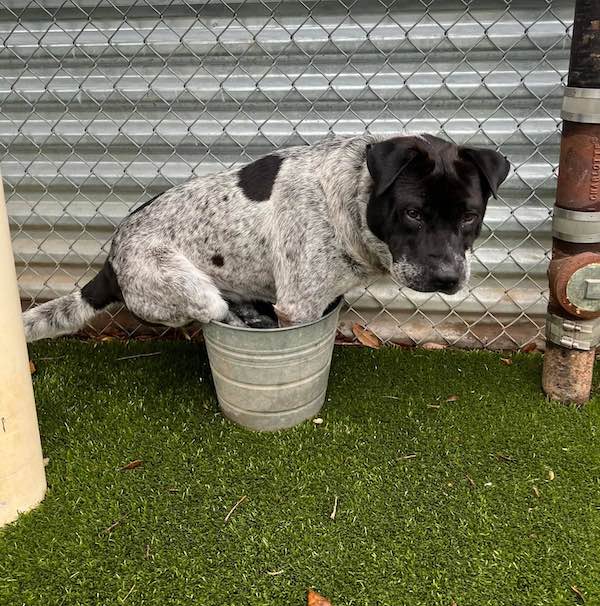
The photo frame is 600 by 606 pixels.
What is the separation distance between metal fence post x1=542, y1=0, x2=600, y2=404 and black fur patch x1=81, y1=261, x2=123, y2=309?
2.39 m

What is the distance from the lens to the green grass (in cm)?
262

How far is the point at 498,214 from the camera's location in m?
4.11

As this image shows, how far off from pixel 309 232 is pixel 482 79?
58.3 inches

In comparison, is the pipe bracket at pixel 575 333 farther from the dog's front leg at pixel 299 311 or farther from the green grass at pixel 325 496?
the dog's front leg at pixel 299 311

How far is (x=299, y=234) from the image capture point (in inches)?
133

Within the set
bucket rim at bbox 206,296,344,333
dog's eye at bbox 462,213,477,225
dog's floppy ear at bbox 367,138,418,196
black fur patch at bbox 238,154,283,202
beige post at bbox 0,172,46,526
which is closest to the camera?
beige post at bbox 0,172,46,526

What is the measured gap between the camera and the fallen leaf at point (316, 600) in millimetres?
2529

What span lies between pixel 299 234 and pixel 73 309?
57.5 inches

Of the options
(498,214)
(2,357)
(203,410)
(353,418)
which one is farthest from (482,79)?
(2,357)

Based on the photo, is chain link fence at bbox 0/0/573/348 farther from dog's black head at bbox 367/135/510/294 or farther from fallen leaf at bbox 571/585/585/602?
fallen leaf at bbox 571/585/585/602

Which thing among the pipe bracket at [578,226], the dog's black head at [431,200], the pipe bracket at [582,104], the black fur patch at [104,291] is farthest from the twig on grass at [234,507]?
the pipe bracket at [582,104]

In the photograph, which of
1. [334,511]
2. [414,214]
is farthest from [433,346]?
[334,511]

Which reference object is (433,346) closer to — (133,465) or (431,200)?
(431,200)

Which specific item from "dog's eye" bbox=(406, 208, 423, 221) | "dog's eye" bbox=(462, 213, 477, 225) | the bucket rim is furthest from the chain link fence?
"dog's eye" bbox=(406, 208, 423, 221)
